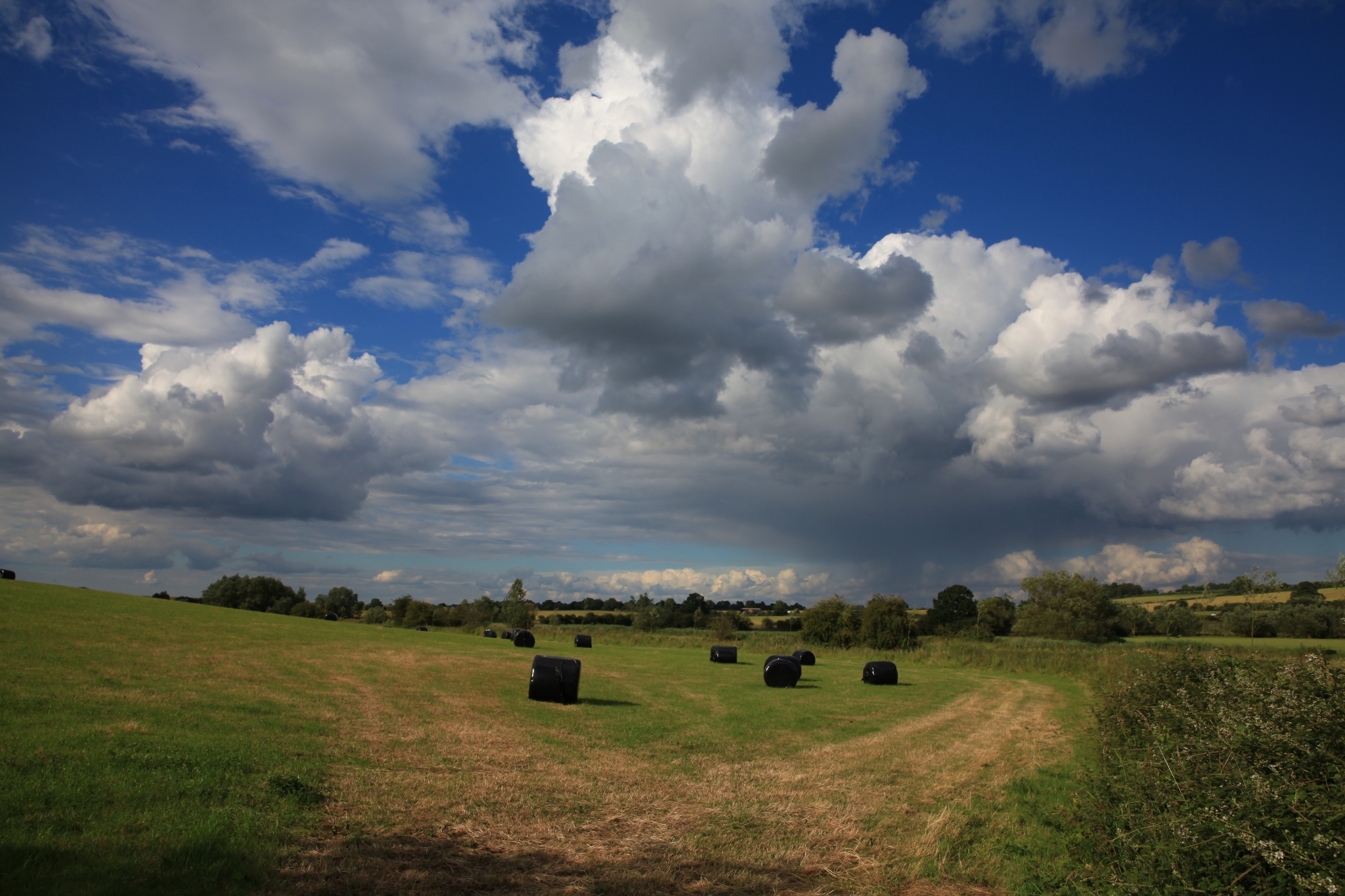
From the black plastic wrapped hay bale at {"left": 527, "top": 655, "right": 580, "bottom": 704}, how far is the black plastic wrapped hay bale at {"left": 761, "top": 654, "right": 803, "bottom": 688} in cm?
1131

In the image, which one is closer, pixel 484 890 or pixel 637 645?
pixel 484 890

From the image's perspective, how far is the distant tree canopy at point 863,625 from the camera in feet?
199

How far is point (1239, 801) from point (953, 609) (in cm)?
11030

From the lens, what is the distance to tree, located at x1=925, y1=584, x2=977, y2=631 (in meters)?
102

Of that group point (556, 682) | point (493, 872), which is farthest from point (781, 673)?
point (493, 872)

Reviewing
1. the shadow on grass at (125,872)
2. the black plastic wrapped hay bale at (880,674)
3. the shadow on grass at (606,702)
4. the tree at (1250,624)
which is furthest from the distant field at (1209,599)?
the shadow on grass at (125,872)

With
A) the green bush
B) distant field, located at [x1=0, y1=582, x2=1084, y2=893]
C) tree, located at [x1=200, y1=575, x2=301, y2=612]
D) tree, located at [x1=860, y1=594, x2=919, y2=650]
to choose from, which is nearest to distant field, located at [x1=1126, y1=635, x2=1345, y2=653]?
tree, located at [x1=860, y1=594, x2=919, y2=650]

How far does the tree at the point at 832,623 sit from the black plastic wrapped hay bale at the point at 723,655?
24004 millimetres

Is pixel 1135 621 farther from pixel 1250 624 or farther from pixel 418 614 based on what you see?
pixel 418 614

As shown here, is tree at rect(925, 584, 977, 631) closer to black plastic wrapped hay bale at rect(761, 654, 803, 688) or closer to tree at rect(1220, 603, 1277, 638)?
tree at rect(1220, 603, 1277, 638)

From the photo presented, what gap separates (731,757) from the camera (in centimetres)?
1450

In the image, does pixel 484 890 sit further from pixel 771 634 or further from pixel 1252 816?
pixel 771 634

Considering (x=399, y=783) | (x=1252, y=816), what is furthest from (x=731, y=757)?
(x=1252, y=816)

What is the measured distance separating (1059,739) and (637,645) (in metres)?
46.8
